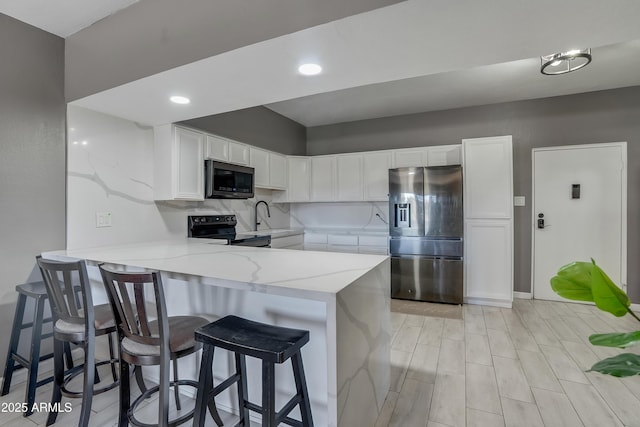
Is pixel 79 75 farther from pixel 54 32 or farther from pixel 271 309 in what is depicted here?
pixel 271 309

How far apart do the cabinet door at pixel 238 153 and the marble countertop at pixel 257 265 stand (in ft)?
5.27

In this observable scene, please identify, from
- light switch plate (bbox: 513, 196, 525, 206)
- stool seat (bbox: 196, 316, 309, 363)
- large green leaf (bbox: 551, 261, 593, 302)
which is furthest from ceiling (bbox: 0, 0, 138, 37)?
light switch plate (bbox: 513, 196, 525, 206)

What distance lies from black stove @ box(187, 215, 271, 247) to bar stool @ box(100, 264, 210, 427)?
1.84 metres

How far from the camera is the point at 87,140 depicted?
8.42 ft

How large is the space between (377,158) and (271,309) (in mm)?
3310

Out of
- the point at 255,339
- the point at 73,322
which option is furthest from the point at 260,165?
the point at 255,339

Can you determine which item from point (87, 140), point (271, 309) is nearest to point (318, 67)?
point (271, 309)

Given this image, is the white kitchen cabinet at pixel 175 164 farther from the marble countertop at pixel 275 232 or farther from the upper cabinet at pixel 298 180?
the upper cabinet at pixel 298 180

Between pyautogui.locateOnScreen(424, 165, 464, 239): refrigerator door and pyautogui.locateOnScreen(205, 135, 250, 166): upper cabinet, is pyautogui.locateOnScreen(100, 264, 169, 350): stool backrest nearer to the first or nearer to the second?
pyautogui.locateOnScreen(205, 135, 250, 166): upper cabinet

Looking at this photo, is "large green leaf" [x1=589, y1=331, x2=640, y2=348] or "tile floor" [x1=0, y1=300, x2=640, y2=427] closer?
"large green leaf" [x1=589, y1=331, x2=640, y2=348]

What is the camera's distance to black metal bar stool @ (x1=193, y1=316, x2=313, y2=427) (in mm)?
1188

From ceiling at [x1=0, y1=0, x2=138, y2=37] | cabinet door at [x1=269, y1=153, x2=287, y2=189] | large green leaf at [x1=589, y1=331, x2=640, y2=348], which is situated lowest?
large green leaf at [x1=589, y1=331, x2=640, y2=348]

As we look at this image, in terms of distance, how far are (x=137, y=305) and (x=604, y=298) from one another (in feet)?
5.27

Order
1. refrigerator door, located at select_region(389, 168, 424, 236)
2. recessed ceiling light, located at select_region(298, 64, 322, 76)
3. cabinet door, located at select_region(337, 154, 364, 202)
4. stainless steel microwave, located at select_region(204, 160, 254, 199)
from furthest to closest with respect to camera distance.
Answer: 1. cabinet door, located at select_region(337, 154, 364, 202)
2. refrigerator door, located at select_region(389, 168, 424, 236)
3. stainless steel microwave, located at select_region(204, 160, 254, 199)
4. recessed ceiling light, located at select_region(298, 64, 322, 76)
